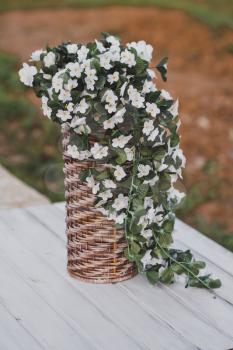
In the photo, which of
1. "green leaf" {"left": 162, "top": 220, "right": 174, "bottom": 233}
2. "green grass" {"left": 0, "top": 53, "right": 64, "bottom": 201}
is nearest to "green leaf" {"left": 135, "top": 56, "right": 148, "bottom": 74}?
"green leaf" {"left": 162, "top": 220, "right": 174, "bottom": 233}

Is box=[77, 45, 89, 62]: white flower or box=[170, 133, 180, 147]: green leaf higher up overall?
Answer: box=[77, 45, 89, 62]: white flower

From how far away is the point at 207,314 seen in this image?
2.83 meters

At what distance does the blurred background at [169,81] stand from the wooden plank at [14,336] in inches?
56.5

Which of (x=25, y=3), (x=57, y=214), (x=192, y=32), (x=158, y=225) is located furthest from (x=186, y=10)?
(x=158, y=225)

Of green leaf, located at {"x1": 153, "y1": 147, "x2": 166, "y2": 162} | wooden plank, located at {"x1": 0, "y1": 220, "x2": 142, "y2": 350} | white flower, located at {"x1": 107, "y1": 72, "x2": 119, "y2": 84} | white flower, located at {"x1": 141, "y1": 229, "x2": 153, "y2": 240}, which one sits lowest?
wooden plank, located at {"x1": 0, "y1": 220, "x2": 142, "y2": 350}

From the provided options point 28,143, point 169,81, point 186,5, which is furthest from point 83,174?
point 186,5

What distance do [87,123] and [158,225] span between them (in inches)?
18.4

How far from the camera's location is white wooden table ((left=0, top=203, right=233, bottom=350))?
2.63 metres

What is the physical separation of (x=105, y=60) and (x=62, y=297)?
82 cm

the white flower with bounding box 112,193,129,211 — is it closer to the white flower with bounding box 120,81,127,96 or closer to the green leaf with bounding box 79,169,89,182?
the green leaf with bounding box 79,169,89,182

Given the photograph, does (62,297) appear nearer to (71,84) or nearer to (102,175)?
(102,175)

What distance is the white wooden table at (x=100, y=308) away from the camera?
2.63 meters

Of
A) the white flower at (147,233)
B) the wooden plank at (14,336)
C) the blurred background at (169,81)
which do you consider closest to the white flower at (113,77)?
the white flower at (147,233)

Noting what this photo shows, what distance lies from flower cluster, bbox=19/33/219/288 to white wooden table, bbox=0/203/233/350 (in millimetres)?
116
